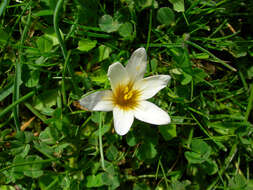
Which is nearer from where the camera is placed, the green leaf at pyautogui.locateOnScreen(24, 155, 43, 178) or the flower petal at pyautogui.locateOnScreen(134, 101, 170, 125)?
the flower petal at pyautogui.locateOnScreen(134, 101, 170, 125)

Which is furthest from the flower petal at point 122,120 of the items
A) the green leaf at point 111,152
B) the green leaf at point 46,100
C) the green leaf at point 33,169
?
the green leaf at point 33,169

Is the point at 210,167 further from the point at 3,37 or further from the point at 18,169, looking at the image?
the point at 3,37

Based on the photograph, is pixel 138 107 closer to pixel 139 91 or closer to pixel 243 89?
pixel 139 91

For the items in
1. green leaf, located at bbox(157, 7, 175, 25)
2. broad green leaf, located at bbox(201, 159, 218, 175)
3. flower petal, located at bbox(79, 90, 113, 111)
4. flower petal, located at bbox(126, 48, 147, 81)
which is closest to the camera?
flower petal, located at bbox(79, 90, 113, 111)

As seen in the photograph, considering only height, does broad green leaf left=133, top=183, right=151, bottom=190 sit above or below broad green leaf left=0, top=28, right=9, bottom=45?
below

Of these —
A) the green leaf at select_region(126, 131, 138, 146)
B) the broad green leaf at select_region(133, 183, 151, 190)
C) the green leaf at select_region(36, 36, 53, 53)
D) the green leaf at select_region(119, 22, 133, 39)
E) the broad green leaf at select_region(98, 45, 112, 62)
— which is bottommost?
the broad green leaf at select_region(133, 183, 151, 190)

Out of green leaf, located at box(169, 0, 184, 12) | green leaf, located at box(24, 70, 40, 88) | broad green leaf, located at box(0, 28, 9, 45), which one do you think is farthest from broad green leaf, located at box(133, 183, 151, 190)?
broad green leaf, located at box(0, 28, 9, 45)

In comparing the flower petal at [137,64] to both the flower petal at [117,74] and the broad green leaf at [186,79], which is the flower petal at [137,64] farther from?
the broad green leaf at [186,79]

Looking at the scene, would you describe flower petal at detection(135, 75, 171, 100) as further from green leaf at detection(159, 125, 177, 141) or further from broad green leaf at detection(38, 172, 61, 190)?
broad green leaf at detection(38, 172, 61, 190)

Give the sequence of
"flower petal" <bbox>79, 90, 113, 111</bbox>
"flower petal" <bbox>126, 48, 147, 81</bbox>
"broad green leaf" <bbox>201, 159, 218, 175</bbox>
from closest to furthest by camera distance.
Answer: "flower petal" <bbox>79, 90, 113, 111</bbox> < "flower petal" <bbox>126, 48, 147, 81</bbox> < "broad green leaf" <bbox>201, 159, 218, 175</bbox>
